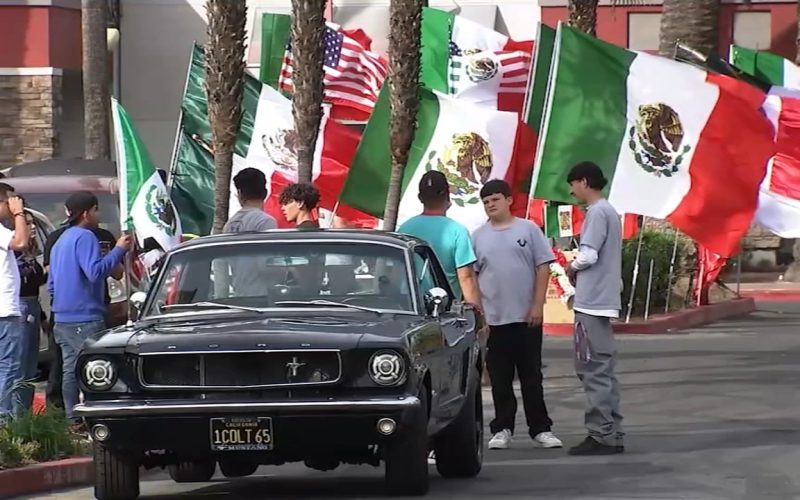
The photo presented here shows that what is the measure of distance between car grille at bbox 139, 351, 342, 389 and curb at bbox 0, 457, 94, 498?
1.65 m

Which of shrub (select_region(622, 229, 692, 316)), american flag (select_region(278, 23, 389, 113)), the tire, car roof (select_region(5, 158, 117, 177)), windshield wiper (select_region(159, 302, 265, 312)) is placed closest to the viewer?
the tire

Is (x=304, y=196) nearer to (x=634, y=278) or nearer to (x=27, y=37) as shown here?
(x=634, y=278)

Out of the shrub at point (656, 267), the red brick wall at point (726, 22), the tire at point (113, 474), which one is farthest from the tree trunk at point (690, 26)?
the tire at point (113, 474)

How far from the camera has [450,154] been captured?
868 inches

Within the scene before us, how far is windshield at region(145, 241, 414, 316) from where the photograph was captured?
10008 millimetres

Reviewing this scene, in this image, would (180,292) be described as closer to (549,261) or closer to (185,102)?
(549,261)

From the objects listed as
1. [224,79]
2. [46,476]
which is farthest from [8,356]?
[224,79]

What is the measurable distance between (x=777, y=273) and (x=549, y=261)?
2329cm

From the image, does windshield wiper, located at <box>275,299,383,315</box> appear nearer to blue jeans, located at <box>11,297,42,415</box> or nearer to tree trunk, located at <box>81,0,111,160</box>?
blue jeans, located at <box>11,297,42,415</box>

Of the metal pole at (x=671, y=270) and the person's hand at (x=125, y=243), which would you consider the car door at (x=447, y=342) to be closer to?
the person's hand at (x=125, y=243)

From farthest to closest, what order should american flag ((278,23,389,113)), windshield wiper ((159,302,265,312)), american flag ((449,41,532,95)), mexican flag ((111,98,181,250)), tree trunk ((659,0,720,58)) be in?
1. american flag ((278,23,389,113))
2. american flag ((449,41,532,95))
3. tree trunk ((659,0,720,58))
4. mexican flag ((111,98,181,250))
5. windshield wiper ((159,302,265,312))

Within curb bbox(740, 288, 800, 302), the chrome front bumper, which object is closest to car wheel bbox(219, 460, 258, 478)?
the chrome front bumper

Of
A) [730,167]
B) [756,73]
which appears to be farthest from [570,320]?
[756,73]

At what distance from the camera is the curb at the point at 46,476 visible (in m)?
10.3
